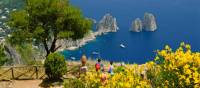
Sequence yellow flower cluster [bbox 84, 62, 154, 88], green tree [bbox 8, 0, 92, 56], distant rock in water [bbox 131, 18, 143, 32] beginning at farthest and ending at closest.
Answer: distant rock in water [bbox 131, 18, 143, 32], green tree [bbox 8, 0, 92, 56], yellow flower cluster [bbox 84, 62, 154, 88]

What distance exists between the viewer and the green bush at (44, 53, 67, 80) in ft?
77.9

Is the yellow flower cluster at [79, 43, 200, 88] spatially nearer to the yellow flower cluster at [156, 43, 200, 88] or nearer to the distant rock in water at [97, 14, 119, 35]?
the yellow flower cluster at [156, 43, 200, 88]

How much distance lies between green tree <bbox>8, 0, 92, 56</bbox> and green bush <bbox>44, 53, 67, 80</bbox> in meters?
8.55

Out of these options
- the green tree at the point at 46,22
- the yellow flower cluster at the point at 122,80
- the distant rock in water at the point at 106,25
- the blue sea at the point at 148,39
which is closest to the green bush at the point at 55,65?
the green tree at the point at 46,22

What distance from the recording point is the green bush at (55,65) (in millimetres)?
23750

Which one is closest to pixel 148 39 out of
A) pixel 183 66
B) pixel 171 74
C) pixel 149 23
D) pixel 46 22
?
pixel 149 23

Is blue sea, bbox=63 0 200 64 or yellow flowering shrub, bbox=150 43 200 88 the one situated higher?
blue sea, bbox=63 0 200 64

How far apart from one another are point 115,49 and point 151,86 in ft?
483

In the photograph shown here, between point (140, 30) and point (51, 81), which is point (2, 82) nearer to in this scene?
point (51, 81)

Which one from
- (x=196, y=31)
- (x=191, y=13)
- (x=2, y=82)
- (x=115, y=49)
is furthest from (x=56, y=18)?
(x=191, y=13)

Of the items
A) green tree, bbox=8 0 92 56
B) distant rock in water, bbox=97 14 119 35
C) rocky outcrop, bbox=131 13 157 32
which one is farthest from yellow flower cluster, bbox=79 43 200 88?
distant rock in water, bbox=97 14 119 35

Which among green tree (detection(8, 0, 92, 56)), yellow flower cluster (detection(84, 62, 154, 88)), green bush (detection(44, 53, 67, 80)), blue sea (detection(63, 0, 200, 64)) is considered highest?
blue sea (detection(63, 0, 200, 64))

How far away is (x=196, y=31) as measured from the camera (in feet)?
552

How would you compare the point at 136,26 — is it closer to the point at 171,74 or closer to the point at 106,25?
the point at 106,25
